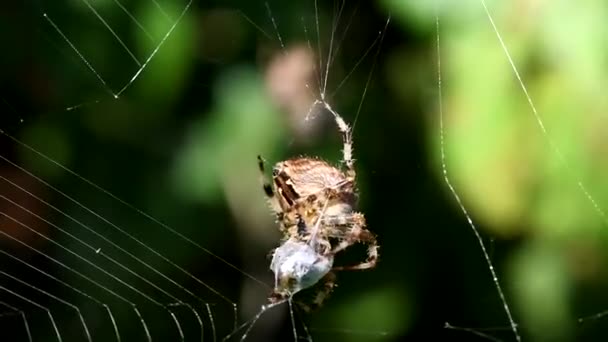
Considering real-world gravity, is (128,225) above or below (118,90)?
below

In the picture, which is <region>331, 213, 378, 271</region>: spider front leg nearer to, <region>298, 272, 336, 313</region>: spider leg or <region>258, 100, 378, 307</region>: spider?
<region>258, 100, 378, 307</region>: spider

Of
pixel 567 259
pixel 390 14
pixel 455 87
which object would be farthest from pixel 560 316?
pixel 390 14

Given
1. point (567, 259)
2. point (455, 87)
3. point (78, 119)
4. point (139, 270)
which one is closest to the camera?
point (455, 87)

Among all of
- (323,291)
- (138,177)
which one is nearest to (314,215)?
(323,291)

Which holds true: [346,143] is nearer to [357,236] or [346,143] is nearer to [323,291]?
[357,236]

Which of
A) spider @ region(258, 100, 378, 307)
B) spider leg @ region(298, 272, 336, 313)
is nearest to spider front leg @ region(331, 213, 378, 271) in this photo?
spider @ region(258, 100, 378, 307)

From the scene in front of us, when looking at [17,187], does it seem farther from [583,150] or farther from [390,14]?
[583,150]
